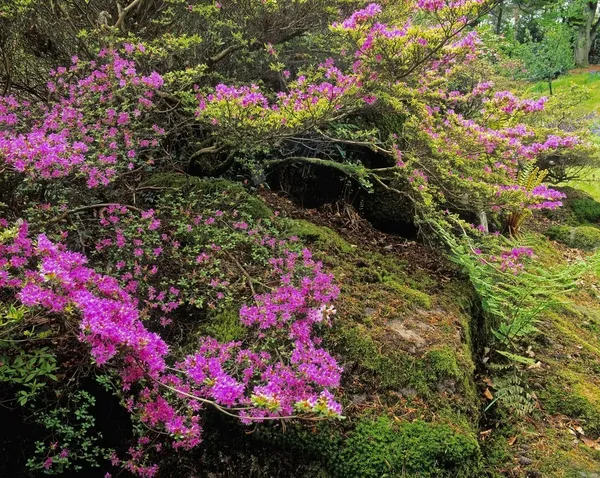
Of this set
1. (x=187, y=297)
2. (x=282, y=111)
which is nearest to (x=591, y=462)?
(x=187, y=297)

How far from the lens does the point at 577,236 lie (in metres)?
7.00

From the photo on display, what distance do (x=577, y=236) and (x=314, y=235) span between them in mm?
5215

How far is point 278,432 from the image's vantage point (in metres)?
2.30

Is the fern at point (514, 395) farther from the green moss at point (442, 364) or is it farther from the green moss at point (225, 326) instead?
the green moss at point (225, 326)

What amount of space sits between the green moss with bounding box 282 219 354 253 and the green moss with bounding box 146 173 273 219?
0.68 feet

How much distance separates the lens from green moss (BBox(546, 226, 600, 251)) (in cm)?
682

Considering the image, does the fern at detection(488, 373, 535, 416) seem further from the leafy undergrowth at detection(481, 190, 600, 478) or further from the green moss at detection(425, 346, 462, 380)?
the green moss at detection(425, 346, 462, 380)

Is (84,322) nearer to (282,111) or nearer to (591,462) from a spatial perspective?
(282,111)

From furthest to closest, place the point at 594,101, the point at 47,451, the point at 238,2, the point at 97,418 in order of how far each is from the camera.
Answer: the point at 594,101 < the point at 238,2 < the point at 97,418 < the point at 47,451

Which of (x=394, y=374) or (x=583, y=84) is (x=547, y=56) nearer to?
(x=583, y=84)

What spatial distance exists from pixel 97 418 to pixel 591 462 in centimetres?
276

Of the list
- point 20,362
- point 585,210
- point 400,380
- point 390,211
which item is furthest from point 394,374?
point 585,210

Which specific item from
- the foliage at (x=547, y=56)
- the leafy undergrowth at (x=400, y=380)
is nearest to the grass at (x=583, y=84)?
the foliage at (x=547, y=56)

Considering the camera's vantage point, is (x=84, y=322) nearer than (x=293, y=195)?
Yes
